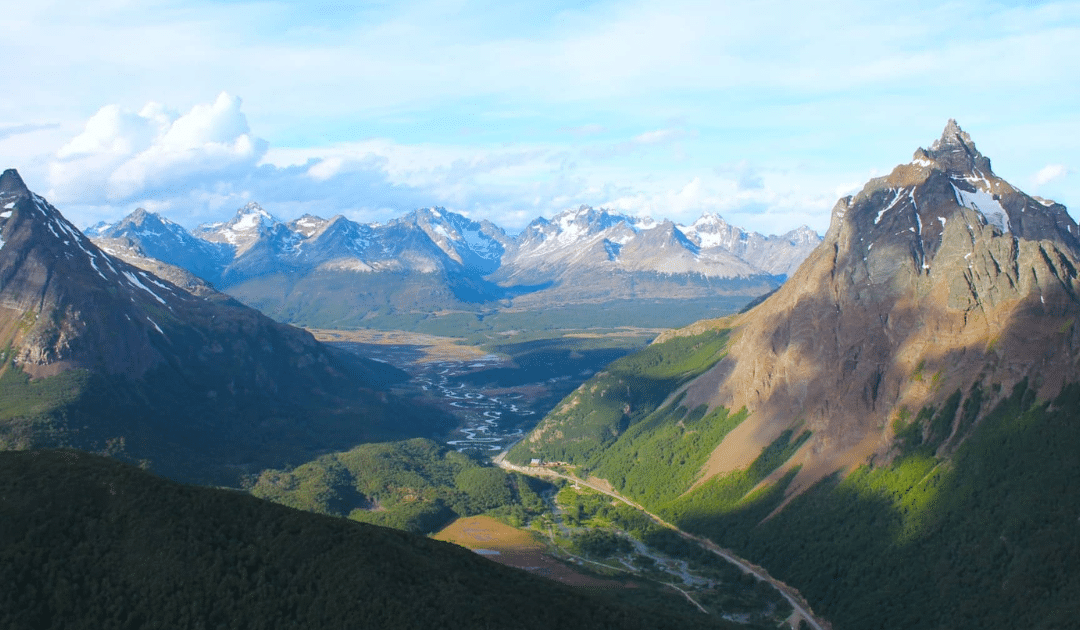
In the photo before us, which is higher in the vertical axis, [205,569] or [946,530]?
[205,569]

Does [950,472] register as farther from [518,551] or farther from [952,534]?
[518,551]

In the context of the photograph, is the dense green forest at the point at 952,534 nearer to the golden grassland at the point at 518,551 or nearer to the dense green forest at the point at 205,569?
the golden grassland at the point at 518,551

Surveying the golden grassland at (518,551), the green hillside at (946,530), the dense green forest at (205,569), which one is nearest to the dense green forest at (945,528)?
the green hillside at (946,530)

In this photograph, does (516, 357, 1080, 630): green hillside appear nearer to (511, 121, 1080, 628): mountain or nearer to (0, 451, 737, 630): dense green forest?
(511, 121, 1080, 628): mountain

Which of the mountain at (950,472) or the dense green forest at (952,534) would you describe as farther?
the mountain at (950,472)

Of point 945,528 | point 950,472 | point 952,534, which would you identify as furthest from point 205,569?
point 950,472

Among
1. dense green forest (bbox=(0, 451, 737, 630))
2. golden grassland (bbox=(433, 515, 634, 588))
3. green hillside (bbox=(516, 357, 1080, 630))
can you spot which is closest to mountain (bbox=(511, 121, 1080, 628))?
green hillside (bbox=(516, 357, 1080, 630))

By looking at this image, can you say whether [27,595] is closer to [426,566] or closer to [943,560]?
[426,566]

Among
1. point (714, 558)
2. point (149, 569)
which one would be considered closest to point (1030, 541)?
point (714, 558)
